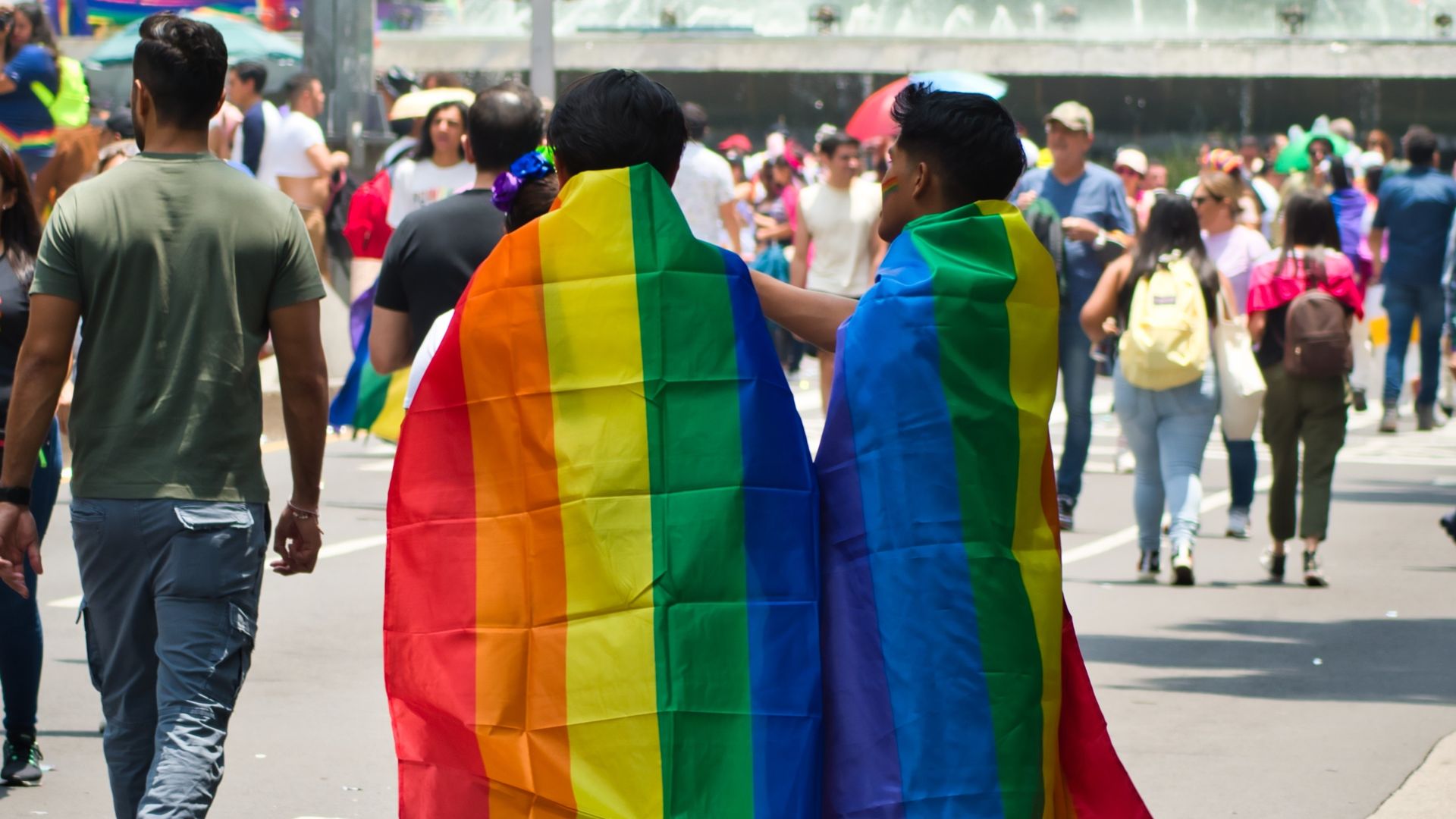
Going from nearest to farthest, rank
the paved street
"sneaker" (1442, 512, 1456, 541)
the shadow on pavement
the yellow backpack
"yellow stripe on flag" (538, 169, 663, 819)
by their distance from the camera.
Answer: "yellow stripe on flag" (538, 169, 663, 819) → the paved street → the shadow on pavement → "sneaker" (1442, 512, 1456, 541) → the yellow backpack

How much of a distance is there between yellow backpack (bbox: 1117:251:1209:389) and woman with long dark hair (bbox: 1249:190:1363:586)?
0.63m

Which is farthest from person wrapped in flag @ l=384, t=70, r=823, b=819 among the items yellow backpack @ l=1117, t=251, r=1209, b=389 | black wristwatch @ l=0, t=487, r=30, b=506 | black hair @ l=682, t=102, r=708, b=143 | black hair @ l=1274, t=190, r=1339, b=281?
black hair @ l=682, t=102, r=708, b=143

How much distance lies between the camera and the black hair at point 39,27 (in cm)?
1376

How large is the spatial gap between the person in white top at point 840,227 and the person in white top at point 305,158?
10.3 feet

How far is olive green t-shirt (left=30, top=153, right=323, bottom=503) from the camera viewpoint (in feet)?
15.0

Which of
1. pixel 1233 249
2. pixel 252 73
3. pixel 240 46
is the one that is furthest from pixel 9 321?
pixel 240 46

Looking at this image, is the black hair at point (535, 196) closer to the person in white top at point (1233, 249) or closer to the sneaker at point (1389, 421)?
the person in white top at point (1233, 249)

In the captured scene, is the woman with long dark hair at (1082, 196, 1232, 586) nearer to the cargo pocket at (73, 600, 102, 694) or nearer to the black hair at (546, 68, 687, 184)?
the cargo pocket at (73, 600, 102, 694)

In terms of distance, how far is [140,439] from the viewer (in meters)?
4.57

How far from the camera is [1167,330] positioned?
996cm

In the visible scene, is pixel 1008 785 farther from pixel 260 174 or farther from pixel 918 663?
pixel 260 174

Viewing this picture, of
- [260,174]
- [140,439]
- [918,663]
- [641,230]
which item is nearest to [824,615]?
[918,663]

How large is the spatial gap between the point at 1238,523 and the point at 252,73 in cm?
672

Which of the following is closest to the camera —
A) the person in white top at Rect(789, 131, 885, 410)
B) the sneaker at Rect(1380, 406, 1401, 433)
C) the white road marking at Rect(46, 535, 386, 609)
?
the white road marking at Rect(46, 535, 386, 609)
